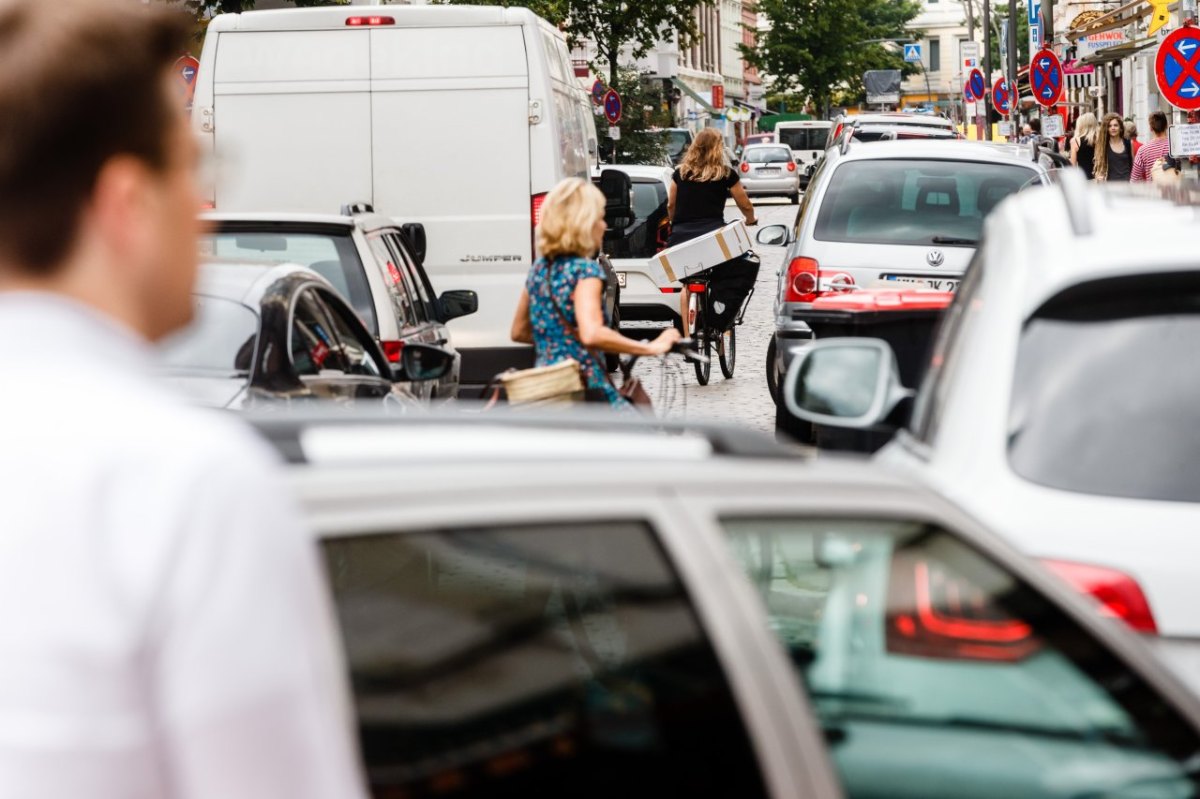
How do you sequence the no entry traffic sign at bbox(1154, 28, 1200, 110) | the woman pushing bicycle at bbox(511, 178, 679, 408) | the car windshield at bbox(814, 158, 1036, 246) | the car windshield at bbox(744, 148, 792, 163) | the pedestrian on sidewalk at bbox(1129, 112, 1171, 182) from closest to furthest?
the woman pushing bicycle at bbox(511, 178, 679, 408) < the car windshield at bbox(814, 158, 1036, 246) < the no entry traffic sign at bbox(1154, 28, 1200, 110) < the pedestrian on sidewalk at bbox(1129, 112, 1171, 182) < the car windshield at bbox(744, 148, 792, 163)

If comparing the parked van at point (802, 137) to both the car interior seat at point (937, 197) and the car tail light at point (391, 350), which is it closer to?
the car interior seat at point (937, 197)

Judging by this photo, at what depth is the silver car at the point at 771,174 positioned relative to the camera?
5741cm

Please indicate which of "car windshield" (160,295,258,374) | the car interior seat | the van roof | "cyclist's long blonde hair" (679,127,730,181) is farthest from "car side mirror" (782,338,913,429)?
"cyclist's long blonde hair" (679,127,730,181)

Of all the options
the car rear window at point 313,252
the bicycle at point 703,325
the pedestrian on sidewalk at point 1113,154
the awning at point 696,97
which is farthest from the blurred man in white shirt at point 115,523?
the awning at point 696,97

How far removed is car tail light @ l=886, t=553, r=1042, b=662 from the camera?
258 centimetres

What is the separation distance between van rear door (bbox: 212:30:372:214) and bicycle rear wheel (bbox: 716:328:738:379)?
12.2 feet

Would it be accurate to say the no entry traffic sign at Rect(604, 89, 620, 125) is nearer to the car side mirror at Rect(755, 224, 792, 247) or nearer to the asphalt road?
the asphalt road

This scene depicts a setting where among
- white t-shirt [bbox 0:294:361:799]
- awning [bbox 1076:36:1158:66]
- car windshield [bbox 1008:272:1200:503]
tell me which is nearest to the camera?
white t-shirt [bbox 0:294:361:799]

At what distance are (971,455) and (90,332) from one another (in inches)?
92.5

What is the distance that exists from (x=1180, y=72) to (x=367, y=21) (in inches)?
390

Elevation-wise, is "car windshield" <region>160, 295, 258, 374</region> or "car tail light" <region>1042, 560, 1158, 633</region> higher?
"car windshield" <region>160, 295, 258, 374</region>

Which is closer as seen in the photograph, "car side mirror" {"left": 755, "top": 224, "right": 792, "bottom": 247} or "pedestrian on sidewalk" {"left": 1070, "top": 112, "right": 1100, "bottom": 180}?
"car side mirror" {"left": 755, "top": 224, "right": 792, "bottom": 247}

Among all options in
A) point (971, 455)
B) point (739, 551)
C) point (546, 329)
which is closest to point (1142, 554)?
point (971, 455)

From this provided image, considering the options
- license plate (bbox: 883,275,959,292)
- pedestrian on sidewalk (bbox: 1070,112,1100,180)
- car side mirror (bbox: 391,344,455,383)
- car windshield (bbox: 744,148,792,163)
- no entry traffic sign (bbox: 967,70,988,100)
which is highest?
no entry traffic sign (bbox: 967,70,988,100)
